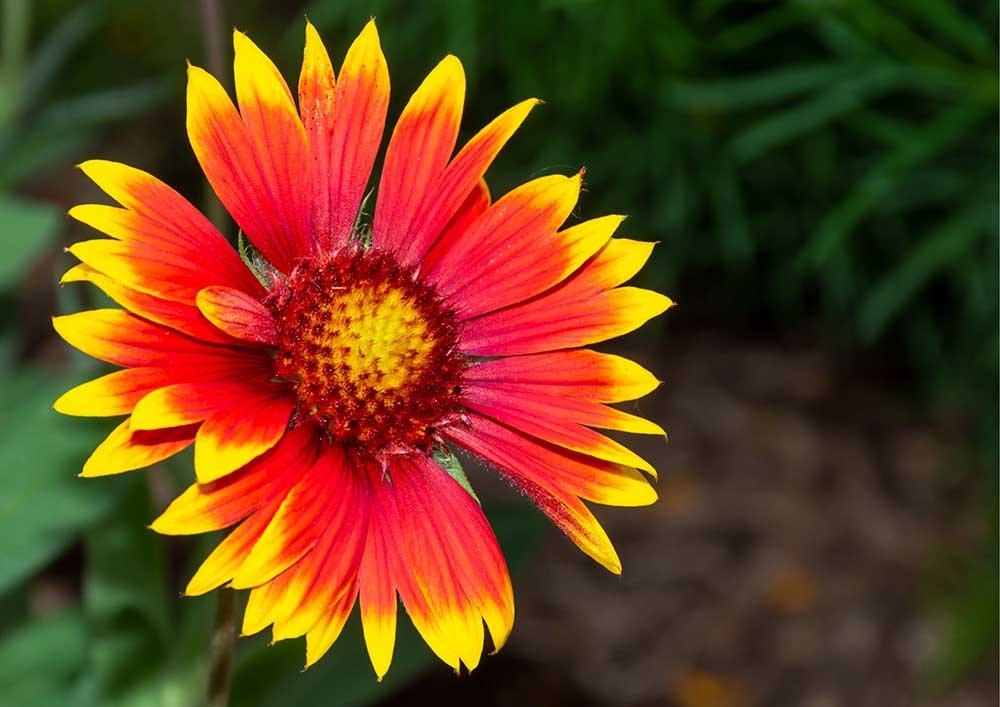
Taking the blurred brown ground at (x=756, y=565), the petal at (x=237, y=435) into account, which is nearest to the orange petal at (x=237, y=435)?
the petal at (x=237, y=435)

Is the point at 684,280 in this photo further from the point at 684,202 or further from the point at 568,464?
the point at 568,464

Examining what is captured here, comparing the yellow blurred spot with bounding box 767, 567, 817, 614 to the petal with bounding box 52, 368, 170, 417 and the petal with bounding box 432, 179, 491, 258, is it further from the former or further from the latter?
the petal with bounding box 52, 368, 170, 417

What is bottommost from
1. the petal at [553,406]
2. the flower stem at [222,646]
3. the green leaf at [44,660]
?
the green leaf at [44,660]

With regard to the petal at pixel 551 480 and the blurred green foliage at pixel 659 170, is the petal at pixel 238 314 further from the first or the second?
the blurred green foliage at pixel 659 170

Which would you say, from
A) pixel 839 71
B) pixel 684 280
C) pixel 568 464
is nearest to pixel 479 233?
pixel 568 464

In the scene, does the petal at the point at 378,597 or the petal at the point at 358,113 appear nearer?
the petal at the point at 378,597

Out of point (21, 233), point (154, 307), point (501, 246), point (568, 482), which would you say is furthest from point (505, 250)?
point (21, 233)
